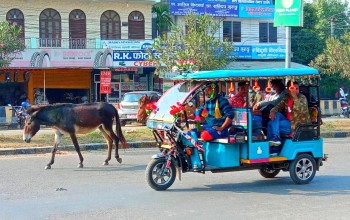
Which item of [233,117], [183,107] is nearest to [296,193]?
[233,117]

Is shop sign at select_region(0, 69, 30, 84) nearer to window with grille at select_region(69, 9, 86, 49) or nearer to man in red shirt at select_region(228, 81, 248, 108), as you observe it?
window with grille at select_region(69, 9, 86, 49)

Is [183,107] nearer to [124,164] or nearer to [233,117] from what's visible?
[233,117]

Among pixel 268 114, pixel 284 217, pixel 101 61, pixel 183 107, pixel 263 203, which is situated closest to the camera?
pixel 284 217

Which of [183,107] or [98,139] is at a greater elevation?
[183,107]

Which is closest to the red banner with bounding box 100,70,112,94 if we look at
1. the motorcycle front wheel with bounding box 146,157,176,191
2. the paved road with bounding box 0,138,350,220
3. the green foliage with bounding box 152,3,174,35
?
the green foliage with bounding box 152,3,174,35

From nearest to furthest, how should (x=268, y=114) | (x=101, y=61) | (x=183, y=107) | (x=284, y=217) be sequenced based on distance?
(x=284, y=217) < (x=183, y=107) < (x=268, y=114) < (x=101, y=61)

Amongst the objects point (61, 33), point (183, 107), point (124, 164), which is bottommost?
point (124, 164)

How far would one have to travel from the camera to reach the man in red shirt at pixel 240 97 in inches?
414

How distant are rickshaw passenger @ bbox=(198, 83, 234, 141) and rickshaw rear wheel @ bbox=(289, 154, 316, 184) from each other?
1576 millimetres

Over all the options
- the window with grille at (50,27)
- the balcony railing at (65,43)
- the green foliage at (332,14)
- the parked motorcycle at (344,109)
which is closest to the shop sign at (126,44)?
the balcony railing at (65,43)

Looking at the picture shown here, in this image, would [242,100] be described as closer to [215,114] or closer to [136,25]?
[215,114]

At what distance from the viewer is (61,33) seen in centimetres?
3491

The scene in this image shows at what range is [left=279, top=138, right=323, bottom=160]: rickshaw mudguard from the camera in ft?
35.0

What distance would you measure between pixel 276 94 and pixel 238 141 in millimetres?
1538
